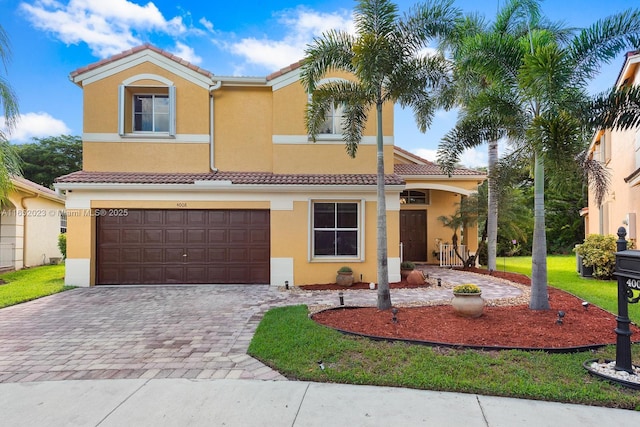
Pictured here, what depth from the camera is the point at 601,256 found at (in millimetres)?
12227

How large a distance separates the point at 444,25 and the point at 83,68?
11.1 metres

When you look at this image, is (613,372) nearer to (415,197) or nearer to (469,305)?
(469,305)

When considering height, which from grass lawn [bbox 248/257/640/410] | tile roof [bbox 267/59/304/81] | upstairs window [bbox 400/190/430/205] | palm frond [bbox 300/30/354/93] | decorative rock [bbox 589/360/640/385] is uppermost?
tile roof [bbox 267/59/304/81]

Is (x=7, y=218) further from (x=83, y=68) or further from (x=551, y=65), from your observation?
(x=551, y=65)

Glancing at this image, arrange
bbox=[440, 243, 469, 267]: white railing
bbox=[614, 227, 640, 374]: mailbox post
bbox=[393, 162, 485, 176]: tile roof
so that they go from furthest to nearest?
bbox=[440, 243, 469, 267]: white railing, bbox=[393, 162, 485, 176]: tile roof, bbox=[614, 227, 640, 374]: mailbox post

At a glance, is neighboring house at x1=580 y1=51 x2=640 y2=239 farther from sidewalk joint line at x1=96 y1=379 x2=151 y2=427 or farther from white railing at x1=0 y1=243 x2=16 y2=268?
white railing at x1=0 y1=243 x2=16 y2=268

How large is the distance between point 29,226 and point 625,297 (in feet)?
68.3

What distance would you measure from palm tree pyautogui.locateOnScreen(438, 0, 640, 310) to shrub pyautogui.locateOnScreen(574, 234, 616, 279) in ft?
23.1

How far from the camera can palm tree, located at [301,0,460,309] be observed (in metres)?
7.04

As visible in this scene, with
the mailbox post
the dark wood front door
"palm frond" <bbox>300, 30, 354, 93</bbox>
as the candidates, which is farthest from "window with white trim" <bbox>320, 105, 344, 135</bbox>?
the mailbox post

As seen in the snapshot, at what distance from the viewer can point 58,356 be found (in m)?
5.30

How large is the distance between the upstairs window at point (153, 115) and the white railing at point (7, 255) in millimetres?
8640

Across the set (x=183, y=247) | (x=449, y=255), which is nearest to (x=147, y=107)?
(x=183, y=247)

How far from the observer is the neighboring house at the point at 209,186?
11109 mm
